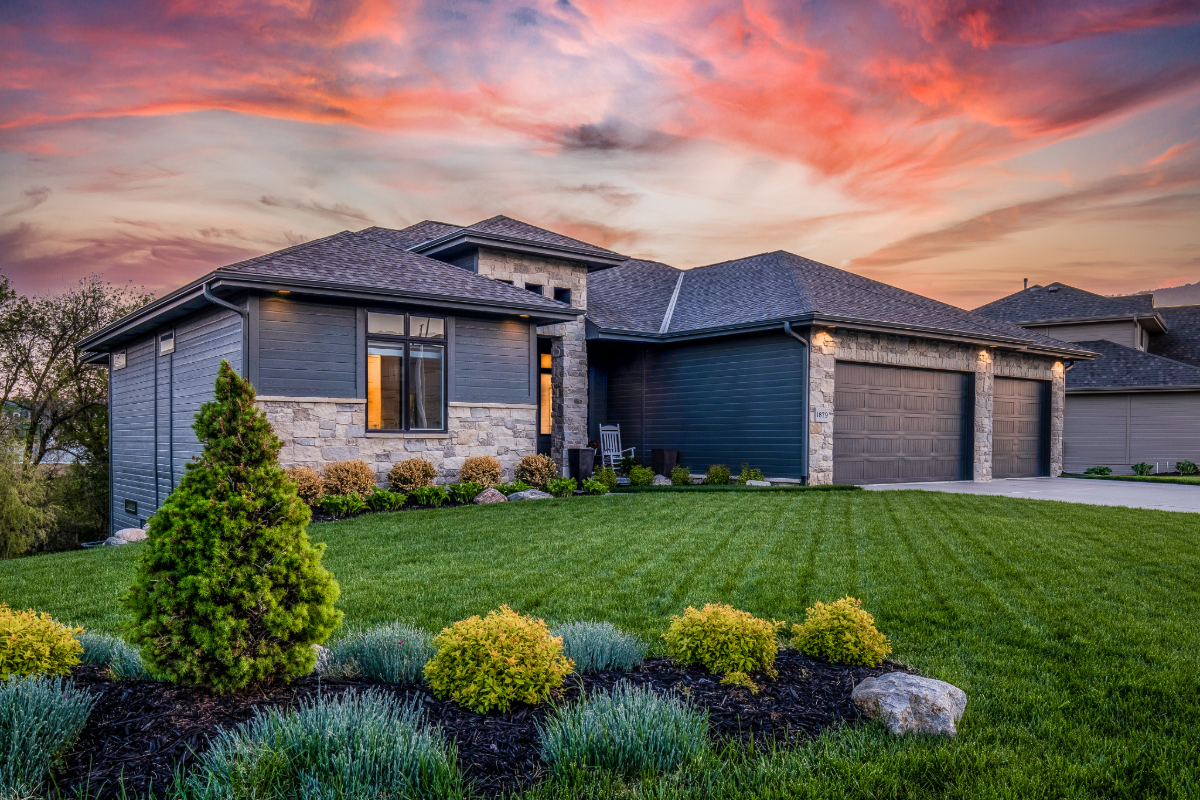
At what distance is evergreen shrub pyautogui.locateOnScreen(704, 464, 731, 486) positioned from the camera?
49.0 feet

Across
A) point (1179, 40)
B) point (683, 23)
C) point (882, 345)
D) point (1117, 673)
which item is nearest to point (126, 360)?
point (683, 23)

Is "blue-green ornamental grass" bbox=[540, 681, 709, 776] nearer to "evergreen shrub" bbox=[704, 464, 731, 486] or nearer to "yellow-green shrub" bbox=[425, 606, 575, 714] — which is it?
"yellow-green shrub" bbox=[425, 606, 575, 714]

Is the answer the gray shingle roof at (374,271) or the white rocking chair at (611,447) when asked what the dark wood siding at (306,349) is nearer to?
the gray shingle roof at (374,271)

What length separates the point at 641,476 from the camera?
594 inches

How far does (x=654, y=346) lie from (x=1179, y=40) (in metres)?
10.9

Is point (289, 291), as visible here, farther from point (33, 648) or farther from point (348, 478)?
point (33, 648)

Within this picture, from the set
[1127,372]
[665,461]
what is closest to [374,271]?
[665,461]

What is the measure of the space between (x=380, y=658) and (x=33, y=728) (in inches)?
51.6

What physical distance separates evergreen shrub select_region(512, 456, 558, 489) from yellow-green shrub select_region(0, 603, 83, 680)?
9914 mm

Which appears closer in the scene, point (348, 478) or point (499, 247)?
point (348, 478)

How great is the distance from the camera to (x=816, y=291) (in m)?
15.9

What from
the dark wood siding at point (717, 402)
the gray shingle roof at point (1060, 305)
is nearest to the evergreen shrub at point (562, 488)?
the dark wood siding at point (717, 402)

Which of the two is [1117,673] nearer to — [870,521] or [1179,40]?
[870,521]

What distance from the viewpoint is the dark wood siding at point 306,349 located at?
35.3 ft
